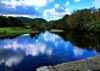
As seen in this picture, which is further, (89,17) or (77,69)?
(89,17)

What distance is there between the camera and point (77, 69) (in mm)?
16719

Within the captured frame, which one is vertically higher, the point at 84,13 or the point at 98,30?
the point at 84,13

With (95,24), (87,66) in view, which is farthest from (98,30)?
(87,66)

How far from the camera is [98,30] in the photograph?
A: 103375 mm

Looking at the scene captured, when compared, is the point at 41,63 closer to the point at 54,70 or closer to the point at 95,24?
the point at 54,70

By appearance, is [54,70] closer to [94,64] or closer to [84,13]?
[94,64]

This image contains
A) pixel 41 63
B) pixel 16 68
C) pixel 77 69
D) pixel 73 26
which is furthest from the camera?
pixel 73 26

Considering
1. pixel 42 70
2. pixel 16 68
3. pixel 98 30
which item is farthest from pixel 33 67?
pixel 98 30

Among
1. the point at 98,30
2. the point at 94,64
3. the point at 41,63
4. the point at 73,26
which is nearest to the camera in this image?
the point at 94,64

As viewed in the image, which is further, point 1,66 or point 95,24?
point 95,24

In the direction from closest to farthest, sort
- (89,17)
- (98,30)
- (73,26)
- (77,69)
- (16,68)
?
(77,69) < (16,68) < (98,30) < (89,17) < (73,26)

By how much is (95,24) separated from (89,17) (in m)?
21.0

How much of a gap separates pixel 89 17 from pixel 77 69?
11272cm

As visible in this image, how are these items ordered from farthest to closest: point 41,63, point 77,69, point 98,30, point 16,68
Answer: point 98,30, point 41,63, point 16,68, point 77,69
